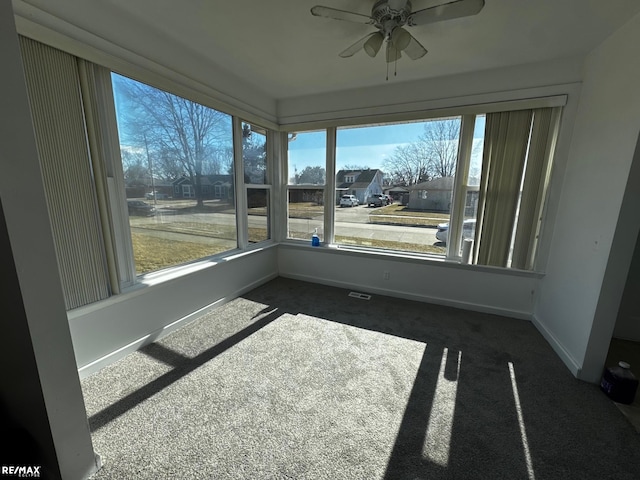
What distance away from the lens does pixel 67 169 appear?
1665mm

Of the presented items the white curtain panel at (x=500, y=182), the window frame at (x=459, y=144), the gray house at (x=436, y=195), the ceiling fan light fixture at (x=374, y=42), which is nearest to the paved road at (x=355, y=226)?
the window frame at (x=459, y=144)

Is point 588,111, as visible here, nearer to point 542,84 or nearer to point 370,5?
point 542,84

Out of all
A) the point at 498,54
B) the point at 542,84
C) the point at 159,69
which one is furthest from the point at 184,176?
the point at 542,84

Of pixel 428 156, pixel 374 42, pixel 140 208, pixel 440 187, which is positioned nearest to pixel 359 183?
pixel 428 156

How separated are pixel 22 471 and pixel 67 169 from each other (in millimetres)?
1587

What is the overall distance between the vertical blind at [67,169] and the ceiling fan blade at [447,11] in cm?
218

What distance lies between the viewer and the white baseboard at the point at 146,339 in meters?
1.85

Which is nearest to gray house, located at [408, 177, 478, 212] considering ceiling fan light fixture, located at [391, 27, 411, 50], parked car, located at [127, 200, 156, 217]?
→ ceiling fan light fixture, located at [391, 27, 411, 50]

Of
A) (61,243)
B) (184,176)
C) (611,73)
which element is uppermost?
(611,73)

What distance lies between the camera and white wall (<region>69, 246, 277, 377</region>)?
1815 millimetres

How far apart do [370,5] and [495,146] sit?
186 centimetres

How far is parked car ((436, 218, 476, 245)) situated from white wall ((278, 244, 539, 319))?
0.34 metres

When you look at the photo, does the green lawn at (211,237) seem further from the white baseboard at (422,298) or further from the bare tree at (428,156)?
the white baseboard at (422,298)

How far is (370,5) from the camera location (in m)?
1.72
